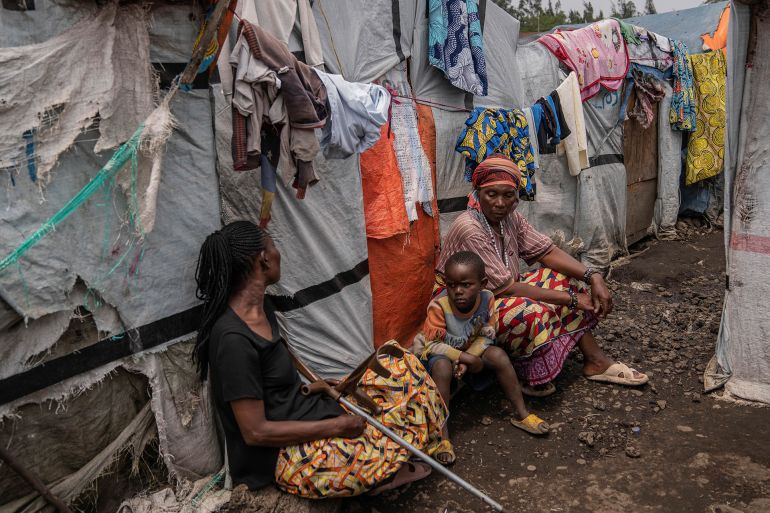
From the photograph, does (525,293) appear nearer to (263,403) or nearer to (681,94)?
(263,403)

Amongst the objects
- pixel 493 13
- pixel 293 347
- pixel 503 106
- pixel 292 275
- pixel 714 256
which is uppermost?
pixel 493 13

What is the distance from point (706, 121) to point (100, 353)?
906 cm

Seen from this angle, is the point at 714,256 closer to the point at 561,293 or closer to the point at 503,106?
the point at 503,106

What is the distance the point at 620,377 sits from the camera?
4.25 m

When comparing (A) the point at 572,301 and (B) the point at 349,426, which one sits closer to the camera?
(B) the point at 349,426

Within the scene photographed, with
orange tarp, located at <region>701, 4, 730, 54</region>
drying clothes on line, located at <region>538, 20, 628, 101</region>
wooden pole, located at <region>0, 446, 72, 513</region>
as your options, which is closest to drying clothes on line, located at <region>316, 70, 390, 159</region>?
wooden pole, located at <region>0, 446, 72, 513</region>

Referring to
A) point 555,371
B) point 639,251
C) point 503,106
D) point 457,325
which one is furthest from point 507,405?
point 639,251

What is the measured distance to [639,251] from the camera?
8.24m

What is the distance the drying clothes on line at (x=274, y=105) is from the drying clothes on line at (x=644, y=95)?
19.6 feet

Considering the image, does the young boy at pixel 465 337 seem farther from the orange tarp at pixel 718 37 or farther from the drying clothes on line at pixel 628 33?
the orange tarp at pixel 718 37

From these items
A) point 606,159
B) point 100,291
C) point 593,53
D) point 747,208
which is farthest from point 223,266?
point 606,159

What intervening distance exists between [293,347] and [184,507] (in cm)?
108

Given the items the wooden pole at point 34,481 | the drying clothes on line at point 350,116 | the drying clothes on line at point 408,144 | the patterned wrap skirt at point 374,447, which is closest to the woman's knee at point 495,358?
the patterned wrap skirt at point 374,447

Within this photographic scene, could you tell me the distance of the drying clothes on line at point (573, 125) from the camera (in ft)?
20.5
